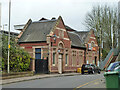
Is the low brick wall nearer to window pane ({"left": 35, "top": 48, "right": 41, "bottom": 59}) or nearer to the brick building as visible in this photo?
the brick building

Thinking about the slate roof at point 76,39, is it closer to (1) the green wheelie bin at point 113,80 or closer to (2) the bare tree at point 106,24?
(2) the bare tree at point 106,24

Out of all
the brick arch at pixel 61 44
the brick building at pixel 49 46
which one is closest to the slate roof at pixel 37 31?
the brick building at pixel 49 46

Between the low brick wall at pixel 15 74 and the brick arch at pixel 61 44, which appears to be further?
the brick arch at pixel 61 44

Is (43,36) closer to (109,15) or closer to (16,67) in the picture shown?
(16,67)

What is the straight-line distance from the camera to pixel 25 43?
38.4 meters

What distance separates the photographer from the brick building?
36.6 m

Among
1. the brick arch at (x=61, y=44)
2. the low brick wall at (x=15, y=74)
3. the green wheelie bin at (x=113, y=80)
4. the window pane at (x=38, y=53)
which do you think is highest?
the brick arch at (x=61, y=44)

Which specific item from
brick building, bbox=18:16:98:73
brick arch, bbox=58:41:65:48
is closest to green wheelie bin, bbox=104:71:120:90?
brick building, bbox=18:16:98:73

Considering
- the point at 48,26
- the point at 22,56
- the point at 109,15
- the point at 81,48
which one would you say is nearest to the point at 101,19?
the point at 109,15

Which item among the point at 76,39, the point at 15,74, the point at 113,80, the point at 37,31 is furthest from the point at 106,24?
the point at 113,80

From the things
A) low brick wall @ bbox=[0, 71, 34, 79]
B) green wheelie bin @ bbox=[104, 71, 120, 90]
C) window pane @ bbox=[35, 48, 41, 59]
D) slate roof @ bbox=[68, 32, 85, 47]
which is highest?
slate roof @ bbox=[68, 32, 85, 47]

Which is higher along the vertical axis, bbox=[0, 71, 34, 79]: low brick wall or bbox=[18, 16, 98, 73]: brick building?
bbox=[18, 16, 98, 73]: brick building

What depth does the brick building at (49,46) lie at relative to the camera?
120 feet

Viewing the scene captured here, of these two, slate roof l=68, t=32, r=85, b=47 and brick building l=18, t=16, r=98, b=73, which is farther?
slate roof l=68, t=32, r=85, b=47
